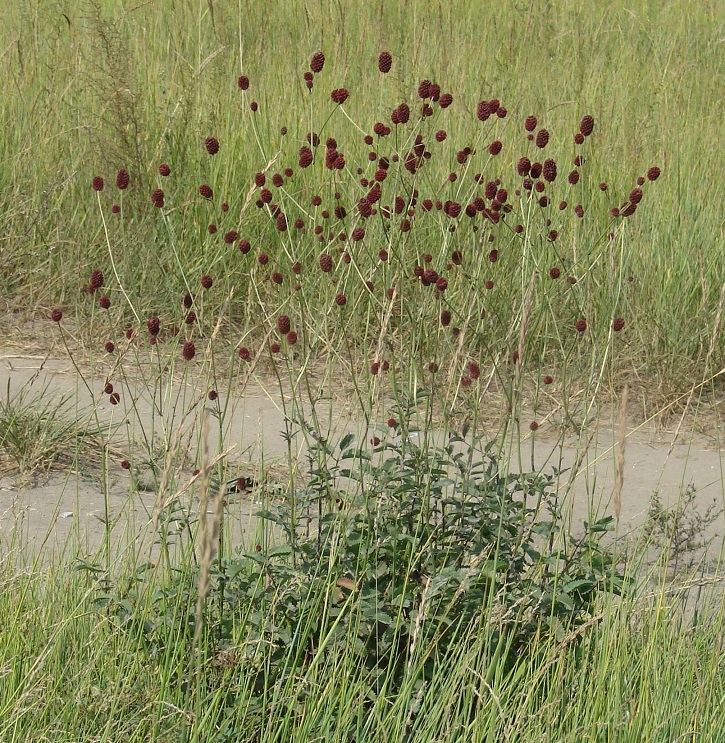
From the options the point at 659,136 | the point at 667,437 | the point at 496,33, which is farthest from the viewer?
the point at 496,33

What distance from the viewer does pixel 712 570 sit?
297 centimetres

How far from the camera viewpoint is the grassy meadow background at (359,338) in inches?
83.0

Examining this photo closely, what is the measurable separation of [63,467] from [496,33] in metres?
4.61

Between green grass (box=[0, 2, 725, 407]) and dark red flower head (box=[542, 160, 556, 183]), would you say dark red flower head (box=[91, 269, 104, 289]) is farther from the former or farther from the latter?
green grass (box=[0, 2, 725, 407])

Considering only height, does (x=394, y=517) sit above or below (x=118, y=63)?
below

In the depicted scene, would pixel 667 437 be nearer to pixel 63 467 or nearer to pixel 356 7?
pixel 63 467

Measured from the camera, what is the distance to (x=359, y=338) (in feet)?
15.2

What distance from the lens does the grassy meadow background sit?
2.11 metres

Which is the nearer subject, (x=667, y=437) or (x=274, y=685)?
(x=274, y=685)

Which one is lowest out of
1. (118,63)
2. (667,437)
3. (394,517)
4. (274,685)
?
(667,437)

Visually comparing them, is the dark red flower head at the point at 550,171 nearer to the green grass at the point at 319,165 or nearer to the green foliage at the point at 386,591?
the green foliage at the point at 386,591

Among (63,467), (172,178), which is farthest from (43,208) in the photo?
(63,467)

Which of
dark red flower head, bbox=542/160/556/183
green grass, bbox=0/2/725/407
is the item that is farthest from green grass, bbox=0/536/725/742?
green grass, bbox=0/2/725/407

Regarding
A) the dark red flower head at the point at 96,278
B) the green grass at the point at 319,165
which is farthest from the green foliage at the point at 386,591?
the green grass at the point at 319,165
